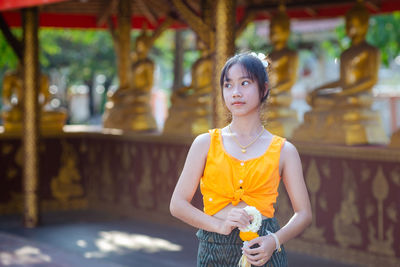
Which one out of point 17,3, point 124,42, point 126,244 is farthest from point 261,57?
point 124,42

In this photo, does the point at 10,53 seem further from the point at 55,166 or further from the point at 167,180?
the point at 167,180

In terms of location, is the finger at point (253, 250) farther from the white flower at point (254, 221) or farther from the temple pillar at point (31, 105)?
the temple pillar at point (31, 105)

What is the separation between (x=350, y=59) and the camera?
6.13 meters

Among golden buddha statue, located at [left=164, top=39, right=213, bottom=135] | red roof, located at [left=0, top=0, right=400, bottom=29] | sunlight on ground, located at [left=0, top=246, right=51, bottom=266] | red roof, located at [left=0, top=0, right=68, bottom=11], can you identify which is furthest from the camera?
red roof, located at [left=0, top=0, right=400, bottom=29]

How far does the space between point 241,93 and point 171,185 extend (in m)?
5.10

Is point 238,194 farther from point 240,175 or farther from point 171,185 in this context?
point 171,185

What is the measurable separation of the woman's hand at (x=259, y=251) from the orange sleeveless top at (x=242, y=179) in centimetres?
11

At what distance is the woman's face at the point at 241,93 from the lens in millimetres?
2123

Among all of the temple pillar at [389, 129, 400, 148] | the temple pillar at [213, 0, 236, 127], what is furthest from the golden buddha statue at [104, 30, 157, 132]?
the temple pillar at [213, 0, 236, 127]

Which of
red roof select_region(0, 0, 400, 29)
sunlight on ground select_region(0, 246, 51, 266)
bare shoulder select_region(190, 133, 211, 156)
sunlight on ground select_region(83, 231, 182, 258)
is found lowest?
sunlight on ground select_region(83, 231, 182, 258)

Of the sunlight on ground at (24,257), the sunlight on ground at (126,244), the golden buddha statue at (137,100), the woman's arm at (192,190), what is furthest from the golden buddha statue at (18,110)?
the woman's arm at (192,190)

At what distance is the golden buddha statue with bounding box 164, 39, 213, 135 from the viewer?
23.2ft

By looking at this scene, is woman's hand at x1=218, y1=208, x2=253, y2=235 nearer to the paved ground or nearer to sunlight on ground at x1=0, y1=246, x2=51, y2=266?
the paved ground

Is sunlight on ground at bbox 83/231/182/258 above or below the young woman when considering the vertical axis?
below
